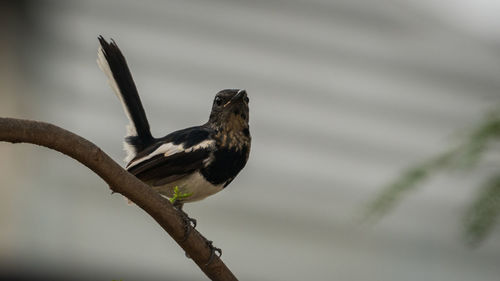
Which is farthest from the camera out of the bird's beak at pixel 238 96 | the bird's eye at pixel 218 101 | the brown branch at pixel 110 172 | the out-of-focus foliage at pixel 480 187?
the bird's eye at pixel 218 101

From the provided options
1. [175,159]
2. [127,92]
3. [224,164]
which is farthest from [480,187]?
[127,92]

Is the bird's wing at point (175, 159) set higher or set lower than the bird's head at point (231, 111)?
lower

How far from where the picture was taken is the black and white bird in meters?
2.70

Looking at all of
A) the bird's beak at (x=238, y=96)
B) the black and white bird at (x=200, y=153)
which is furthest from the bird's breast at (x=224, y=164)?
the bird's beak at (x=238, y=96)

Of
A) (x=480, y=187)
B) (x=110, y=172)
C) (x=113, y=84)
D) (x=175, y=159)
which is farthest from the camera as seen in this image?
(x=113, y=84)

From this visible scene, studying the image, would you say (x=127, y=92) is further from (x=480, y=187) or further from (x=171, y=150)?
(x=480, y=187)

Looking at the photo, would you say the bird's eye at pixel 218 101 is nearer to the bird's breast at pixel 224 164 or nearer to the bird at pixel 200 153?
the bird at pixel 200 153

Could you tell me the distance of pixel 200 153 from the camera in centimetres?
274

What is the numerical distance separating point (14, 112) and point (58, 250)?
1.23 m

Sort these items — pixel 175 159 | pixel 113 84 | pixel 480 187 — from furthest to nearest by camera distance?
pixel 113 84
pixel 175 159
pixel 480 187

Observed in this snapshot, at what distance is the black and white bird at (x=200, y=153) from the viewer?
270cm

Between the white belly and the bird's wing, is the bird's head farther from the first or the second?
the white belly

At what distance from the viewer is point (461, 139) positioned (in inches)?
106

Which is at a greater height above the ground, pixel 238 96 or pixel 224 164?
pixel 238 96
